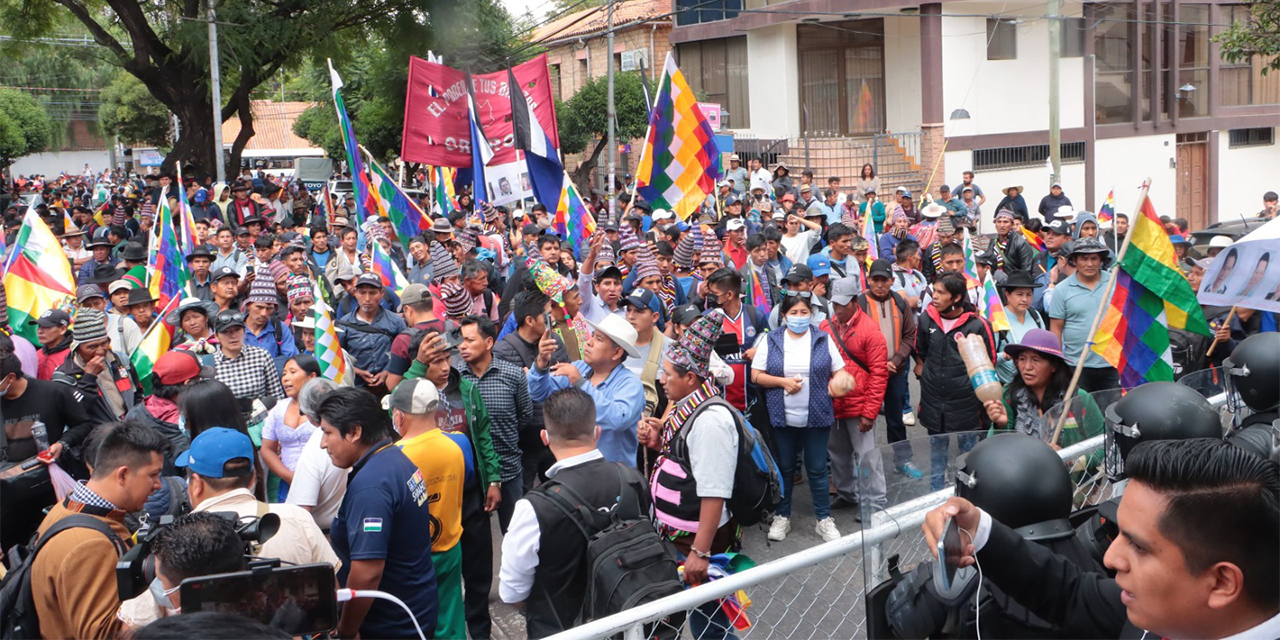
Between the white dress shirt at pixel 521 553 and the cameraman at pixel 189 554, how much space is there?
0.95 metres

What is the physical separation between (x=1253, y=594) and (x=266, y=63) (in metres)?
23.5

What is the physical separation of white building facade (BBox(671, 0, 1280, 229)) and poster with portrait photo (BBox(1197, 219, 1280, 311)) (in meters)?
20.6

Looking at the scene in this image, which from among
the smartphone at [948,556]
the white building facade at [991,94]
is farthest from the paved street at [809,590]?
the white building facade at [991,94]

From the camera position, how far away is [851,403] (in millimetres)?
7000

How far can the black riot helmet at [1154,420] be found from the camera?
11.6 feet

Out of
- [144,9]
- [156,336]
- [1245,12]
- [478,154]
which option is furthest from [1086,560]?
[1245,12]

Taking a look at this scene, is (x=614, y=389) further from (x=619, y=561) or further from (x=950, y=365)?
(x=950, y=365)

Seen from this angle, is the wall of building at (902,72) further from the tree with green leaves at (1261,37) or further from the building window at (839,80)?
the tree with green leaves at (1261,37)

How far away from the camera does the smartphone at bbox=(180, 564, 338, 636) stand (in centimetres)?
250

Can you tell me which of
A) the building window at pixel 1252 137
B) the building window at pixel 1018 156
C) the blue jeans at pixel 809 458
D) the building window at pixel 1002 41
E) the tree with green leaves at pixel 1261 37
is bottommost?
the blue jeans at pixel 809 458

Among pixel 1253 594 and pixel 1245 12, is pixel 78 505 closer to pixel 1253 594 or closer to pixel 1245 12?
pixel 1253 594

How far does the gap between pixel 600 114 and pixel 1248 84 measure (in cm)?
1999

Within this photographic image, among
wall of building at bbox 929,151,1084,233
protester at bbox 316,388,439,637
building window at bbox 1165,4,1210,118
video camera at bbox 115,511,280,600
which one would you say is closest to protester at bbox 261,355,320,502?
protester at bbox 316,388,439,637

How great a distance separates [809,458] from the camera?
6.92 meters
